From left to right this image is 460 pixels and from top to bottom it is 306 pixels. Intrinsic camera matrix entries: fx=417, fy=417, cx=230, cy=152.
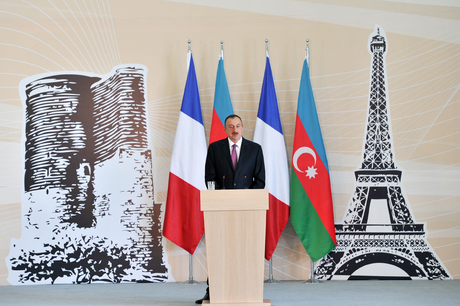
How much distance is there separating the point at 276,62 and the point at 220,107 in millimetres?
949

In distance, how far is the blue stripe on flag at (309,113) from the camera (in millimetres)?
5047

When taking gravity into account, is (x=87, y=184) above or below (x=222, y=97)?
below

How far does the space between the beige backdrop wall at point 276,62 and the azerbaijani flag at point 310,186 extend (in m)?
0.21

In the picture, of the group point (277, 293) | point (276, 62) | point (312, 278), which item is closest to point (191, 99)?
point (276, 62)

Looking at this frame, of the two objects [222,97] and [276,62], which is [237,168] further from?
[276,62]

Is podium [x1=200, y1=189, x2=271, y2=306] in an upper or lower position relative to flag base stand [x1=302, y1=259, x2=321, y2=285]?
upper

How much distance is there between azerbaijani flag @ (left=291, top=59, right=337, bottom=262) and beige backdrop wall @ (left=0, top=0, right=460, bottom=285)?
A: 207 millimetres

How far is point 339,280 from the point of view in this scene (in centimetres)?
509

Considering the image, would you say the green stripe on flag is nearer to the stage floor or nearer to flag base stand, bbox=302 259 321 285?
flag base stand, bbox=302 259 321 285

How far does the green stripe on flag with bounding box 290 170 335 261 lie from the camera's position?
4965 millimetres

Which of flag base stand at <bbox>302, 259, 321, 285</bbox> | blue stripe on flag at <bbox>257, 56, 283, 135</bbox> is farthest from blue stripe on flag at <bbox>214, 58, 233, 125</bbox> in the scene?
flag base stand at <bbox>302, 259, 321, 285</bbox>

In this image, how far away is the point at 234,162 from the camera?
3.86m

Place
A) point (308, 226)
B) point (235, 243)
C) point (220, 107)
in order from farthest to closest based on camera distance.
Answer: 1. point (220, 107)
2. point (308, 226)
3. point (235, 243)

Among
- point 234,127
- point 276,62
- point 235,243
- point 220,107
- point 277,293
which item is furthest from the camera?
point 276,62
